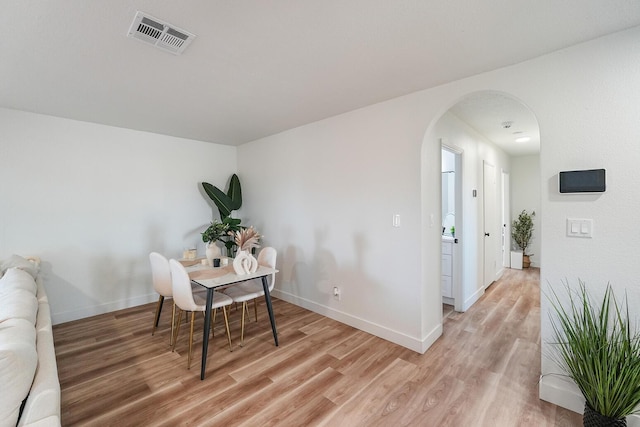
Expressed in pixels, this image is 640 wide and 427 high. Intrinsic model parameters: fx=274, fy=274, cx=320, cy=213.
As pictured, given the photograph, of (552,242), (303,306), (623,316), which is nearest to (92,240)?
(303,306)

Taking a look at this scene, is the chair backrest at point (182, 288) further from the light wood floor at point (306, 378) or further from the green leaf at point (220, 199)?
the green leaf at point (220, 199)

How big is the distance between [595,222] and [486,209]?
2710 millimetres

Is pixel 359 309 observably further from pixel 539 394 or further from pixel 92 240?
pixel 92 240

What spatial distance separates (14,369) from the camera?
917 millimetres

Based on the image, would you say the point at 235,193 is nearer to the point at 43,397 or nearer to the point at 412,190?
the point at 412,190

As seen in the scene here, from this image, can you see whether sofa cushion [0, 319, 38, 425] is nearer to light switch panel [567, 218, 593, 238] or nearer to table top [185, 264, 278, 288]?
table top [185, 264, 278, 288]

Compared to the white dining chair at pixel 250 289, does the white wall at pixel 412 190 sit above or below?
above

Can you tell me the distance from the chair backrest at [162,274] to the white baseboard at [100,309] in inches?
57.2

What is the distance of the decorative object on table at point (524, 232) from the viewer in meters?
5.62

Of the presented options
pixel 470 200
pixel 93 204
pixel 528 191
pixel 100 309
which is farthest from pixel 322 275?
pixel 528 191

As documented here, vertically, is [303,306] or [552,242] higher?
[552,242]

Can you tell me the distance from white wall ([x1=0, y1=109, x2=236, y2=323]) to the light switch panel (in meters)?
4.36

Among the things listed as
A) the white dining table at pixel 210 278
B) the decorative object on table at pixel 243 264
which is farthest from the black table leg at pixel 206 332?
the decorative object on table at pixel 243 264

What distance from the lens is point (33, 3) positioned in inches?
54.6
